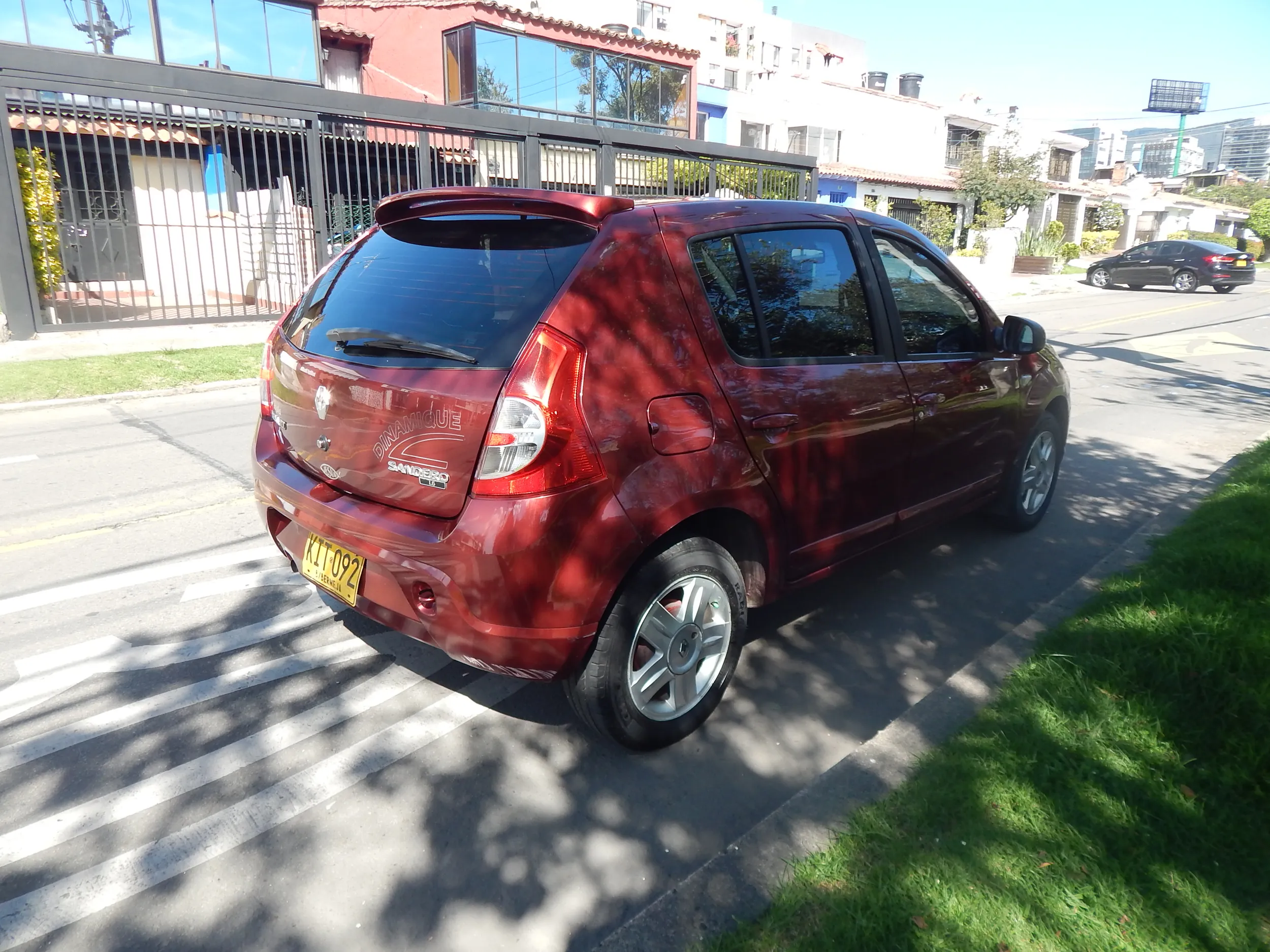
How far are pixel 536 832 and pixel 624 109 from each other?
23945mm

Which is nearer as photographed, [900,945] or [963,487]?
[900,945]

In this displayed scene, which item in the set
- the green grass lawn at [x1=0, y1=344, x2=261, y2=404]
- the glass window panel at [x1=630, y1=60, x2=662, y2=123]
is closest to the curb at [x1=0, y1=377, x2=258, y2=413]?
the green grass lawn at [x1=0, y1=344, x2=261, y2=404]

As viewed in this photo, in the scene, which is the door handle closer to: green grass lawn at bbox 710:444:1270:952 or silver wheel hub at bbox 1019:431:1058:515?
green grass lawn at bbox 710:444:1270:952

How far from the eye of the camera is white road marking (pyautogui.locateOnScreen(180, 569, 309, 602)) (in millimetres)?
4258

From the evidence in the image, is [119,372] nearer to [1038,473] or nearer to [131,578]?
[131,578]

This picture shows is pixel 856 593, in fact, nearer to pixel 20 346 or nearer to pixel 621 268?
pixel 621 268

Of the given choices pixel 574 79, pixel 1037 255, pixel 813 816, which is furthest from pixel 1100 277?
pixel 813 816

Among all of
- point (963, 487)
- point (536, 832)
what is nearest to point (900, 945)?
point (536, 832)

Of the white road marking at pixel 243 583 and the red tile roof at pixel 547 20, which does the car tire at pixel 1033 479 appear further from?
the red tile roof at pixel 547 20

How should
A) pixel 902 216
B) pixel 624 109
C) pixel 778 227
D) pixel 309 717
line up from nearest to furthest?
pixel 309 717 → pixel 778 227 → pixel 624 109 → pixel 902 216

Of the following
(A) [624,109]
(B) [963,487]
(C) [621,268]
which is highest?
(A) [624,109]

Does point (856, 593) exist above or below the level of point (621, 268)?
below

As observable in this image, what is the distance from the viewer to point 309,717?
10.6ft

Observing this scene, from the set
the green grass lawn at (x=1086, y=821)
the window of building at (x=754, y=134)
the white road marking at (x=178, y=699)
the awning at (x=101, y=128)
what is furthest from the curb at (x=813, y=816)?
the window of building at (x=754, y=134)
